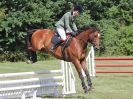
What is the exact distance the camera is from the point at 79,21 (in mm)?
31859

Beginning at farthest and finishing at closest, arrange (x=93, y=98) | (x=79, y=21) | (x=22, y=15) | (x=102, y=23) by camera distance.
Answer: (x=102, y=23) → (x=79, y=21) → (x=22, y=15) → (x=93, y=98)

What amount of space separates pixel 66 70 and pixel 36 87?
1.30 metres

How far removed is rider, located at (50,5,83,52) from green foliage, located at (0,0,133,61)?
1596 centimetres

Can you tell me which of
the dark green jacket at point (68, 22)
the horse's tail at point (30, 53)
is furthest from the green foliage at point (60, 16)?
the dark green jacket at point (68, 22)

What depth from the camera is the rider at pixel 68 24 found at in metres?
12.6

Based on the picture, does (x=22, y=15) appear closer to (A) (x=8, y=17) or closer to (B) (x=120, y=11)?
(A) (x=8, y=17)

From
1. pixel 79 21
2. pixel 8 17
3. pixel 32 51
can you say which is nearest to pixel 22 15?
pixel 8 17

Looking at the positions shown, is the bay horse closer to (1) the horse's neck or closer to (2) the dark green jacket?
(1) the horse's neck

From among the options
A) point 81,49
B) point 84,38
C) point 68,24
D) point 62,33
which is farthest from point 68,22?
point 81,49

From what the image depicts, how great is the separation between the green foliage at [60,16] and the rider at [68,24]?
1596 cm

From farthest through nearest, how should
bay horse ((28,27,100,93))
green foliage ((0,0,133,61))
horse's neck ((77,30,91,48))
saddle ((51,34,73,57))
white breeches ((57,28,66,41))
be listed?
green foliage ((0,0,133,61)) → white breeches ((57,28,66,41)) → saddle ((51,34,73,57)) → horse's neck ((77,30,91,48)) → bay horse ((28,27,100,93))

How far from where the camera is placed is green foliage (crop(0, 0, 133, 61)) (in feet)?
95.6

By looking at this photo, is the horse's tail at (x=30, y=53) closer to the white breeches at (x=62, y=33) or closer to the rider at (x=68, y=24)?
the rider at (x=68, y=24)

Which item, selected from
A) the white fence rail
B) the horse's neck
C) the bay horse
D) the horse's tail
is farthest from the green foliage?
the horse's neck
